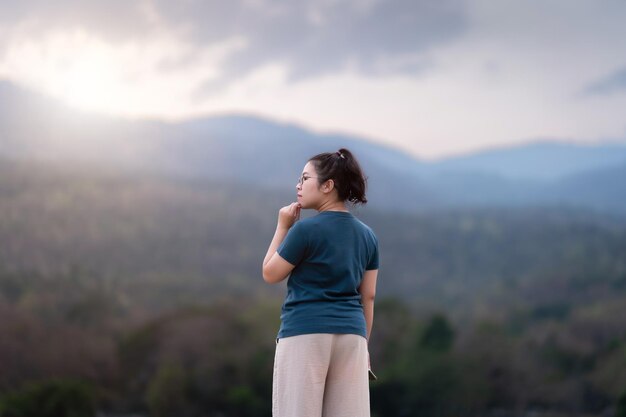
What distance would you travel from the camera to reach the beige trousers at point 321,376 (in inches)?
104

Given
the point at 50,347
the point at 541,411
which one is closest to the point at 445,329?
the point at 541,411

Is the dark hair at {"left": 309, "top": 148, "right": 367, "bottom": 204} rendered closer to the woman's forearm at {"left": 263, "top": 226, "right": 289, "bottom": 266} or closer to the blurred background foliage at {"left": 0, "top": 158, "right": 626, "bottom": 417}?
the woman's forearm at {"left": 263, "top": 226, "right": 289, "bottom": 266}

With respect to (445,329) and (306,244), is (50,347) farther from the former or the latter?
(306,244)

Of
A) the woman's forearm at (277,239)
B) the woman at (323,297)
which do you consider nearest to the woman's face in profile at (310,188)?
the woman at (323,297)

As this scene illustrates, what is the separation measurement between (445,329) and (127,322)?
74.7 feet

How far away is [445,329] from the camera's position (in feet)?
153

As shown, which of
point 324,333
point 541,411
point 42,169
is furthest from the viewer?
point 42,169

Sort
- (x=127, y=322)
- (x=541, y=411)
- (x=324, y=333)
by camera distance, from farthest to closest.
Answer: (x=127, y=322) < (x=541, y=411) < (x=324, y=333)

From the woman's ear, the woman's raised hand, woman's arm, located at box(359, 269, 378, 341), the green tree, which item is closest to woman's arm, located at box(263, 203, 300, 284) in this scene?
the woman's raised hand

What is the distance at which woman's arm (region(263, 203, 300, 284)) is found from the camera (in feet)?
8.70

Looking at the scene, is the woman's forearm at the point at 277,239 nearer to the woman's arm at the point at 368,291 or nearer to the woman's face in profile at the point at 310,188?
the woman's face in profile at the point at 310,188

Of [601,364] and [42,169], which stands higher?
[42,169]

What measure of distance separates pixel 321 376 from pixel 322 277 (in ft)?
1.06

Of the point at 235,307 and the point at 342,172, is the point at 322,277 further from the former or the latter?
the point at 235,307
